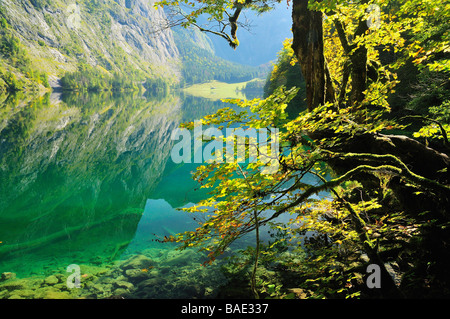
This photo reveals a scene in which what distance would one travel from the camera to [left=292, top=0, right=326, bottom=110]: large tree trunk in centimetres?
444

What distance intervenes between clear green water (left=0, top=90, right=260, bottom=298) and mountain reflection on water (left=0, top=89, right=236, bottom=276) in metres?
0.05

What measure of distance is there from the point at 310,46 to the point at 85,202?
17100 millimetres

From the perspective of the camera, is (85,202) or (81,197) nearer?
(85,202)

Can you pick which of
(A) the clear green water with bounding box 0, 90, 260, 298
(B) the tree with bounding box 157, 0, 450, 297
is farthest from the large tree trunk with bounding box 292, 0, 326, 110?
(A) the clear green water with bounding box 0, 90, 260, 298

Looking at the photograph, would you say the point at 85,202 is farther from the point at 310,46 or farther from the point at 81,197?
the point at 310,46

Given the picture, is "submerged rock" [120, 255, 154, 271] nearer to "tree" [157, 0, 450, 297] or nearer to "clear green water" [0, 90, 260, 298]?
"clear green water" [0, 90, 260, 298]

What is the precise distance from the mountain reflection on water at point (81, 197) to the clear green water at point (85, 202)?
2.0 inches

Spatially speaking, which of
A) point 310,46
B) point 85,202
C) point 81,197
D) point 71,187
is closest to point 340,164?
point 310,46

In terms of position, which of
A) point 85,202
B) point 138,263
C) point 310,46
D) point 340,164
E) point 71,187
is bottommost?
point 138,263

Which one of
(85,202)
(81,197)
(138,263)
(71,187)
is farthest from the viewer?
(71,187)

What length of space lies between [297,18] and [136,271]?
34.4 feet

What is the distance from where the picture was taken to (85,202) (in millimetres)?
15836

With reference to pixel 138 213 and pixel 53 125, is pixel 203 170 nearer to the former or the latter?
pixel 138 213
